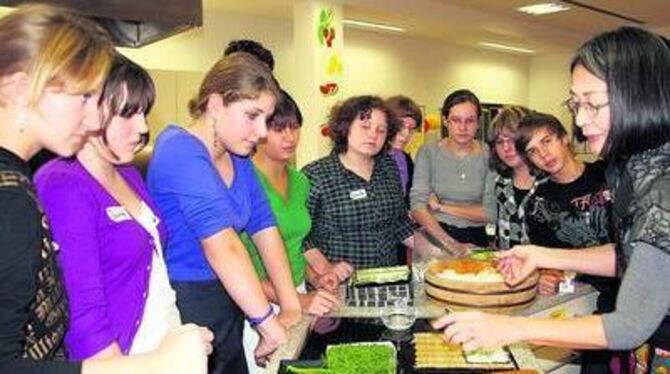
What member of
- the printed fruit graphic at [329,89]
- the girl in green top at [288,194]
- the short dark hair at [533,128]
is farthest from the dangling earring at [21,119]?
the printed fruit graphic at [329,89]

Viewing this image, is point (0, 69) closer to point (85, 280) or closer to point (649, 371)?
point (85, 280)

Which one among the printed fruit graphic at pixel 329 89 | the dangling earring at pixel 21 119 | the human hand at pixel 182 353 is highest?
the printed fruit graphic at pixel 329 89

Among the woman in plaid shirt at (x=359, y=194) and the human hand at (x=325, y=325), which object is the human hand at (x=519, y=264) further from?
the woman in plaid shirt at (x=359, y=194)

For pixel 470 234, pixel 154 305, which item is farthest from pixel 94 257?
pixel 470 234

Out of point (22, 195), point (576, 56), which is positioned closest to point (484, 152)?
point (576, 56)

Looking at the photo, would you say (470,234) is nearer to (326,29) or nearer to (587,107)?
(587,107)

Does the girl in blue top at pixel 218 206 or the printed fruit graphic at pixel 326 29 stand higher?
the printed fruit graphic at pixel 326 29

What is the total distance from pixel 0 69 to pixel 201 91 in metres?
0.72

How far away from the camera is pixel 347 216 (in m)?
2.09

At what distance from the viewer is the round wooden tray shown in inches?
62.3

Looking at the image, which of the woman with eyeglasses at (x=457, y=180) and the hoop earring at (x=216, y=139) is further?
the woman with eyeglasses at (x=457, y=180)

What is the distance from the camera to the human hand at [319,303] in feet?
5.04

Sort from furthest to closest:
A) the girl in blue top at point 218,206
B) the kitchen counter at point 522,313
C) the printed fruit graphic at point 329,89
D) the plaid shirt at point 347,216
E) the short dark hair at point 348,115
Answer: the printed fruit graphic at point 329,89 → the short dark hair at point 348,115 → the plaid shirt at point 347,216 → the girl in blue top at point 218,206 → the kitchen counter at point 522,313

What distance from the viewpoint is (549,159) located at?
6.98ft
